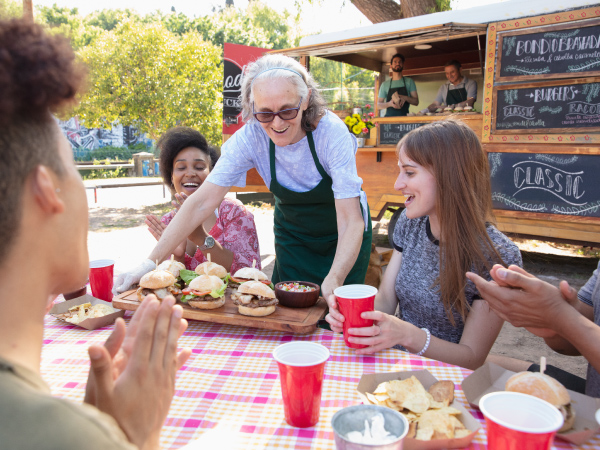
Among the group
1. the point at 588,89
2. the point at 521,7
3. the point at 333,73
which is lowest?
the point at 588,89

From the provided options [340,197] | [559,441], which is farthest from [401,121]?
[559,441]

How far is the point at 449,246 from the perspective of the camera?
2.15 meters

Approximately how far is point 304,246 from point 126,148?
3206 centimetres

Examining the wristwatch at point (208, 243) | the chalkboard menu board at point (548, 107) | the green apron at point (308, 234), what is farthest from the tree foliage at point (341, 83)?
the wristwatch at point (208, 243)

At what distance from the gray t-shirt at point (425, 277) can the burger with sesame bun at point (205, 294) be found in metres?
1.01

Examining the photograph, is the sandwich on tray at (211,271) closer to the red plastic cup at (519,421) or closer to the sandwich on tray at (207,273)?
the sandwich on tray at (207,273)

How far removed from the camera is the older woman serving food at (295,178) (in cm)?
254

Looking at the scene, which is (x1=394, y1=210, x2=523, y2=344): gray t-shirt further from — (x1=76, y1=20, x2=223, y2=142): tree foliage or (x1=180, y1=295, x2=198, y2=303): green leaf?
(x1=76, y1=20, x2=223, y2=142): tree foliage

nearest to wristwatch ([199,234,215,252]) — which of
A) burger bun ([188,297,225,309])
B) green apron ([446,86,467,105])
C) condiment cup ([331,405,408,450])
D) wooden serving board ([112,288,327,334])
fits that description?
wooden serving board ([112,288,327,334])

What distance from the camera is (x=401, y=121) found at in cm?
715

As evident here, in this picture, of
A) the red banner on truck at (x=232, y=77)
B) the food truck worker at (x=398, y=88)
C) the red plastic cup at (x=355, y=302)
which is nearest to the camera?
the red plastic cup at (x=355, y=302)

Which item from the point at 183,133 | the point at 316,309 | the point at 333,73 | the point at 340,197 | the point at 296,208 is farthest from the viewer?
the point at 333,73

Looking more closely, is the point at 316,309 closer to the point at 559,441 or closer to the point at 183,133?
the point at 559,441

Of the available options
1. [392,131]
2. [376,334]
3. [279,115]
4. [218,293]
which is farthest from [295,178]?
[392,131]
